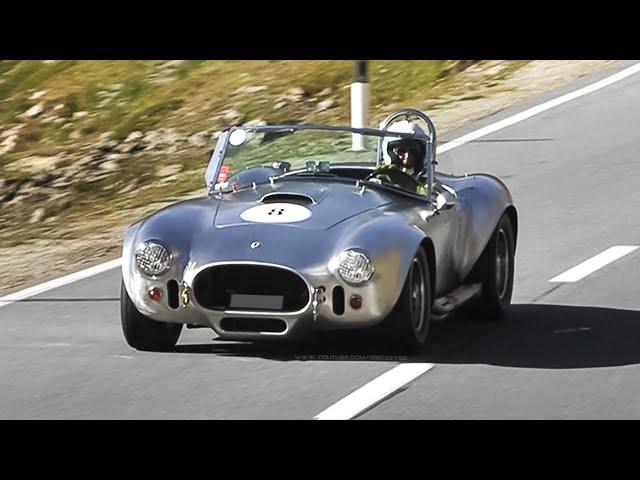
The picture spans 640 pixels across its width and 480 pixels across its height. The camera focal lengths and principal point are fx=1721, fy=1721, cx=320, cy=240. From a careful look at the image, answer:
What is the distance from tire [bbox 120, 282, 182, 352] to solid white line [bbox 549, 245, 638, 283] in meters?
3.82

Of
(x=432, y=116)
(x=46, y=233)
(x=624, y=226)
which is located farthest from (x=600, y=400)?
(x=432, y=116)

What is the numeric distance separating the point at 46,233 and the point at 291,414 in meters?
8.38

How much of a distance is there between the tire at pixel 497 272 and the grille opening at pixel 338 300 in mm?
1948

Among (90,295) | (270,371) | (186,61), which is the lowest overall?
(186,61)

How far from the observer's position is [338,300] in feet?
31.7

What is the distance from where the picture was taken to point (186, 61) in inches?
925

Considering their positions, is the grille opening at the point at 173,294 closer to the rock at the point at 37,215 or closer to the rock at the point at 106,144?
the rock at the point at 37,215

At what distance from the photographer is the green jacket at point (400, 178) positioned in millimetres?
10953

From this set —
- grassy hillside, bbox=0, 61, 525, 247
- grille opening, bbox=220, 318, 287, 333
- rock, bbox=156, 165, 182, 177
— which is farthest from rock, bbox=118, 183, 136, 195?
grille opening, bbox=220, 318, 287, 333

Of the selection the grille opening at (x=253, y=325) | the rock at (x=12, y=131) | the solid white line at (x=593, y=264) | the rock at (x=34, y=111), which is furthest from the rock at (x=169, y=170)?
the grille opening at (x=253, y=325)

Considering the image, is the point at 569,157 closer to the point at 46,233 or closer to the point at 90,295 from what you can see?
the point at 46,233
